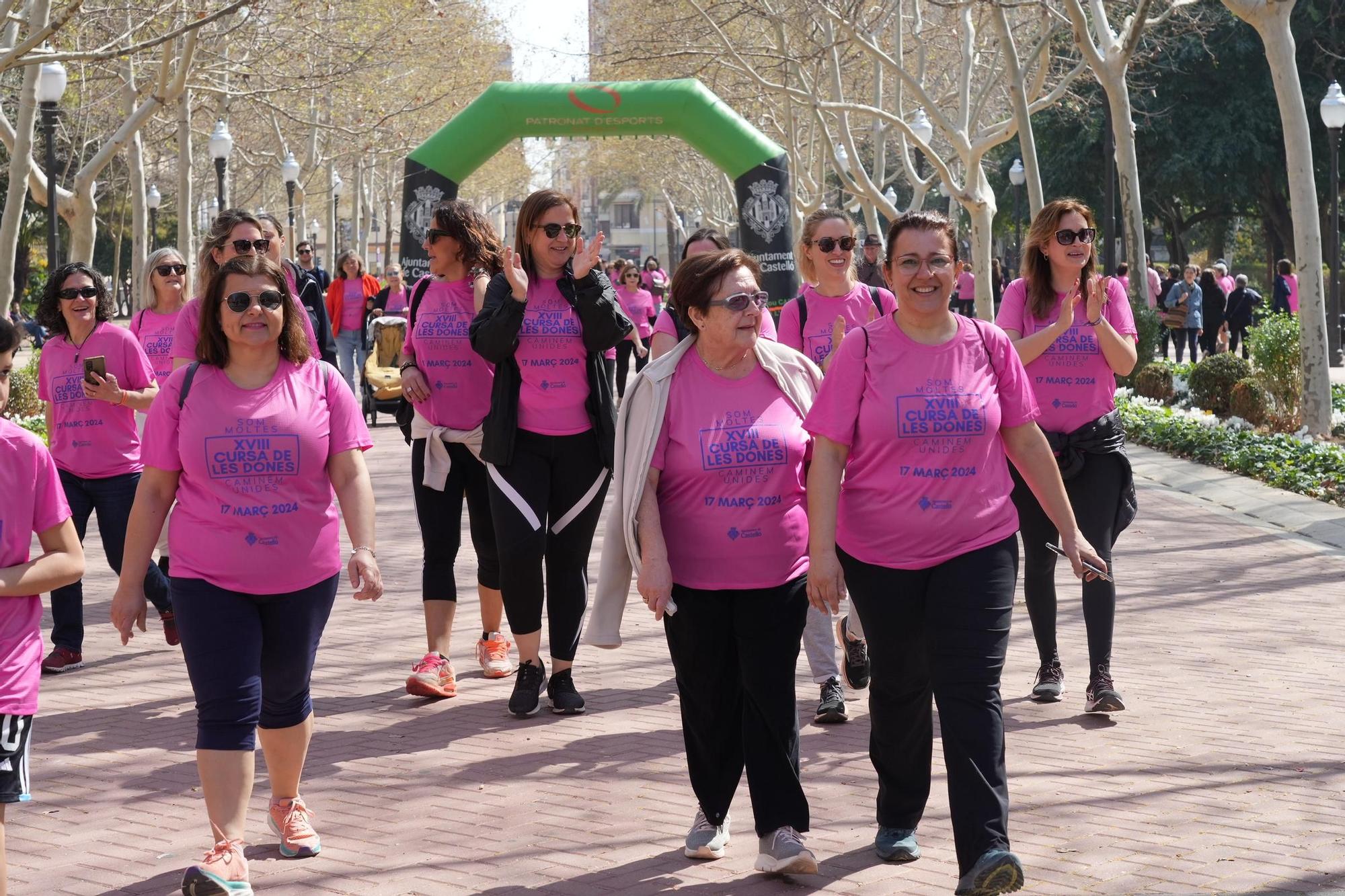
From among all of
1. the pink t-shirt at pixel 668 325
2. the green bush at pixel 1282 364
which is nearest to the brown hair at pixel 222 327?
the pink t-shirt at pixel 668 325

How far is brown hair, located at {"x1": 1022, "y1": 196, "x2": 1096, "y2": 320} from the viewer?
20.4 ft

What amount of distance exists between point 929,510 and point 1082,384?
2.18 meters

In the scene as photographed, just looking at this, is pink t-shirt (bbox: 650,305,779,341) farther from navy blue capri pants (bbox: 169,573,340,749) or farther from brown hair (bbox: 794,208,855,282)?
navy blue capri pants (bbox: 169,573,340,749)

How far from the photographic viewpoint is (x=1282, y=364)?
16.3m

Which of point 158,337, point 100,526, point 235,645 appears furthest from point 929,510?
point 158,337

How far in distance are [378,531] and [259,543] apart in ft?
24.6

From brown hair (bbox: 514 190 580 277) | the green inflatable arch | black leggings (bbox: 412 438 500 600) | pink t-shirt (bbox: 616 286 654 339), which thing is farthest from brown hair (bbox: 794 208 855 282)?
the green inflatable arch

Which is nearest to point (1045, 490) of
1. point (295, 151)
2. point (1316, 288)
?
point (1316, 288)

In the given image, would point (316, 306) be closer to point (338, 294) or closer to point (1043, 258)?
point (1043, 258)

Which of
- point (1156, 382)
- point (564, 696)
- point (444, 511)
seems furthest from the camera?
point (1156, 382)

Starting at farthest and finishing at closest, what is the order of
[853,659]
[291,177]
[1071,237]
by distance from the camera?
[291,177] < [853,659] < [1071,237]

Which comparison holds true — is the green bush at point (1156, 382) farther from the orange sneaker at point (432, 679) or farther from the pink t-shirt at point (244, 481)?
the pink t-shirt at point (244, 481)

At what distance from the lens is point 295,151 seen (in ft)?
163

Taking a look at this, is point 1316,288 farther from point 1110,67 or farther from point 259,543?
point 259,543
